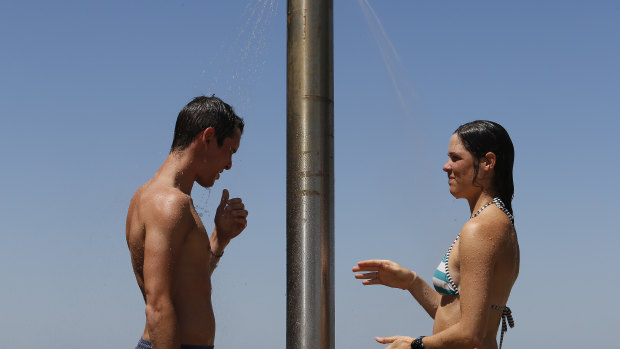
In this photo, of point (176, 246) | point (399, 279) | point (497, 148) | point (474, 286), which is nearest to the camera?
point (474, 286)

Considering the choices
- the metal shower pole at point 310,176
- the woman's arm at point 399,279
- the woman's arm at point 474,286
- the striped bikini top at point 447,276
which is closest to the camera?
the woman's arm at point 474,286

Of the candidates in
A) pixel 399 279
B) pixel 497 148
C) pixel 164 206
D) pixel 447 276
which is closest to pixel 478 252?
pixel 447 276

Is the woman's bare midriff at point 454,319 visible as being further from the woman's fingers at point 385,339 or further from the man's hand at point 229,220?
the man's hand at point 229,220

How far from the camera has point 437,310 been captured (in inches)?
228

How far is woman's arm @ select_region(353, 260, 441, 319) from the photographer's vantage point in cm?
630

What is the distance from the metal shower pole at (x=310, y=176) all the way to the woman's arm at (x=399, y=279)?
47 centimetres

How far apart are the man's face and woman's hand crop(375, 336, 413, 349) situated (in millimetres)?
1687

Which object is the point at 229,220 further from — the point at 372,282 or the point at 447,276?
the point at 447,276

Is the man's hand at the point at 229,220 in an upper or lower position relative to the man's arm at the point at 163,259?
upper

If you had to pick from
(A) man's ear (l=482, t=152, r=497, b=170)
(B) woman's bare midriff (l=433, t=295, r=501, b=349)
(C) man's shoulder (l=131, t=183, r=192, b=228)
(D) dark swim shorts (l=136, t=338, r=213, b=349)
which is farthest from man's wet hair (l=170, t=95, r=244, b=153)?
(B) woman's bare midriff (l=433, t=295, r=501, b=349)

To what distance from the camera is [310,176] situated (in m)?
5.97

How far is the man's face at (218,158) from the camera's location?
233 inches

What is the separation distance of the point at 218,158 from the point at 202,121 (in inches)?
11.8

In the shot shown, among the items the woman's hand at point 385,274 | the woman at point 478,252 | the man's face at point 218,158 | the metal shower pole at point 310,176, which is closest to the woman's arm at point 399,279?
the woman's hand at point 385,274
